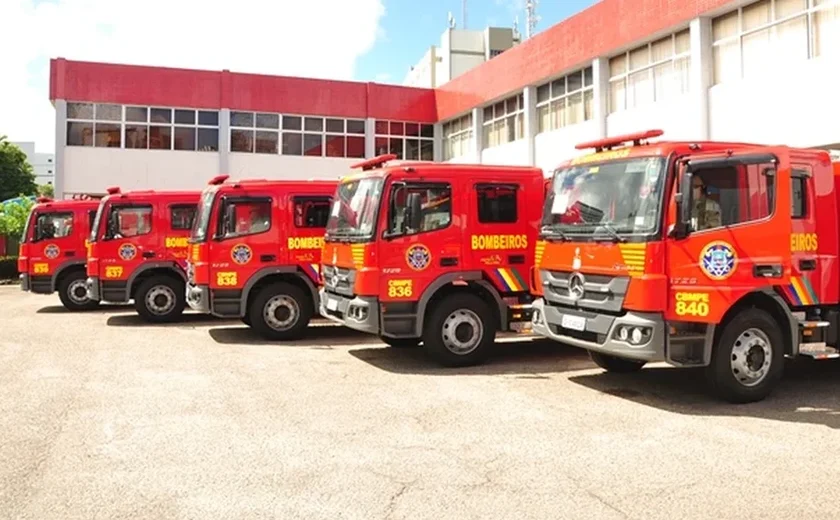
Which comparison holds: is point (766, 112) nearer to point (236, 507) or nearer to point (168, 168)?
point (236, 507)

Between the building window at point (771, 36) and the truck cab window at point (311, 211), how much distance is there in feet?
33.4

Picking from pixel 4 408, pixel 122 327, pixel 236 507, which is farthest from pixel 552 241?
pixel 122 327

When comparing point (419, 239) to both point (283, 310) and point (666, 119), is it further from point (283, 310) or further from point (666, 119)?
point (666, 119)

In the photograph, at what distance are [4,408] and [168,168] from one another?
2270 cm

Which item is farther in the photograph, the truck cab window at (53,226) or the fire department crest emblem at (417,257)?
the truck cab window at (53,226)

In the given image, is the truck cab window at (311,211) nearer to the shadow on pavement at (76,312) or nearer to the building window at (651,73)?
the shadow on pavement at (76,312)

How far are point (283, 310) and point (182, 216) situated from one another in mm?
3875

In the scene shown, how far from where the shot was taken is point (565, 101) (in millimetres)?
22703

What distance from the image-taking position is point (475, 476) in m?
4.82

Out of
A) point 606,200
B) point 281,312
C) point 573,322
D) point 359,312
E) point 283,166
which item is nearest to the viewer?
point 606,200

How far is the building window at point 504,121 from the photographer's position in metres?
25.3

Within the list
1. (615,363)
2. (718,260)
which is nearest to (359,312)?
(615,363)

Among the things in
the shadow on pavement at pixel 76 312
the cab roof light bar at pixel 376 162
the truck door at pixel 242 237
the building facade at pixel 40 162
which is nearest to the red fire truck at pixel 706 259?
the cab roof light bar at pixel 376 162

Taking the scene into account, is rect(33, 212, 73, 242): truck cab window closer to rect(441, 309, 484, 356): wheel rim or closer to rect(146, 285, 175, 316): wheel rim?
rect(146, 285, 175, 316): wheel rim
